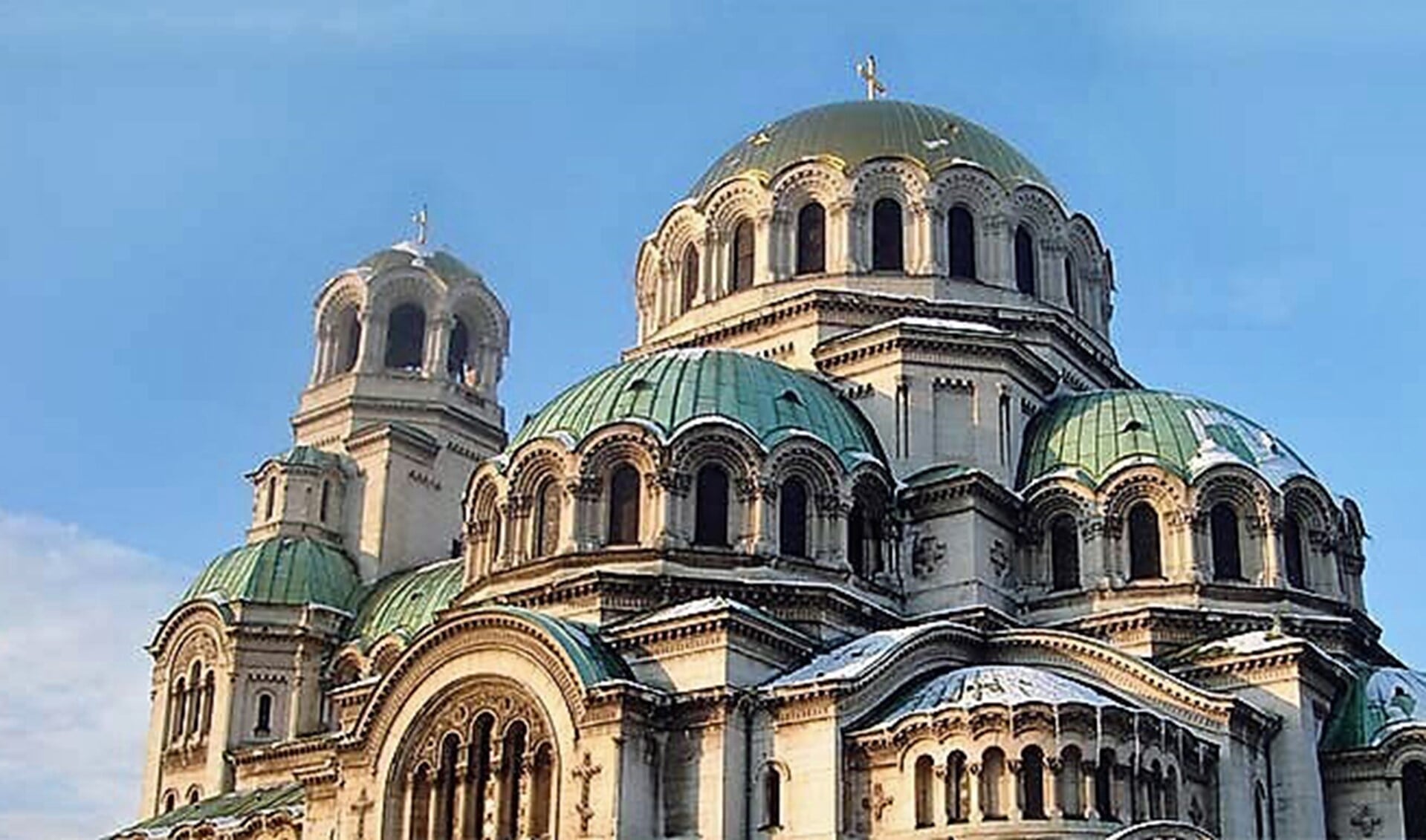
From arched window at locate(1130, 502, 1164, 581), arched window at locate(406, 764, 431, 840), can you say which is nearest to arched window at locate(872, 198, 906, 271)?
arched window at locate(1130, 502, 1164, 581)

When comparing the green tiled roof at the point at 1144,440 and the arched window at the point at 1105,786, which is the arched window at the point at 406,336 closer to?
the green tiled roof at the point at 1144,440

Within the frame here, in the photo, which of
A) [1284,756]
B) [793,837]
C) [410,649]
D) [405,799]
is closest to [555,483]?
[410,649]

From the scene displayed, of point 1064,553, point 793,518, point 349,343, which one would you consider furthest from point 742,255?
point 349,343

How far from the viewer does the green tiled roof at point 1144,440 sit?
29.4 meters

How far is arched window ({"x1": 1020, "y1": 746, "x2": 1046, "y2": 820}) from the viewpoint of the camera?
22891mm

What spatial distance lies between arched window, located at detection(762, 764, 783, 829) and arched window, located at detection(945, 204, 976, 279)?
12.2 meters

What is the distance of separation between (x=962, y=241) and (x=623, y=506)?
9.49 metres

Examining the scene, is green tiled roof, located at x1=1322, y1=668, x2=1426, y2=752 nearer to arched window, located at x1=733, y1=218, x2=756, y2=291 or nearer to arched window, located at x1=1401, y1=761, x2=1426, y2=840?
arched window, located at x1=1401, y1=761, x2=1426, y2=840

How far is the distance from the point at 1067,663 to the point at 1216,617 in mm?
2839

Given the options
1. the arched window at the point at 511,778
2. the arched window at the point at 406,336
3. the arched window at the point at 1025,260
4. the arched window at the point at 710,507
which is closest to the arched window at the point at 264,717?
the arched window at the point at 406,336

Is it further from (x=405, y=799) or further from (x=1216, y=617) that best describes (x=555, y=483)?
(x=1216, y=617)

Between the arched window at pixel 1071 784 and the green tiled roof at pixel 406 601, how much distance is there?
46.5 ft

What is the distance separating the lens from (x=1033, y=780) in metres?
23.0

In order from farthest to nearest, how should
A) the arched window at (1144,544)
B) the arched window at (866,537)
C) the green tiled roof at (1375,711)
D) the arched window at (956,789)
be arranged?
the arched window at (1144,544), the arched window at (866,537), the green tiled roof at (1375,711), the arched window at (956,789)
